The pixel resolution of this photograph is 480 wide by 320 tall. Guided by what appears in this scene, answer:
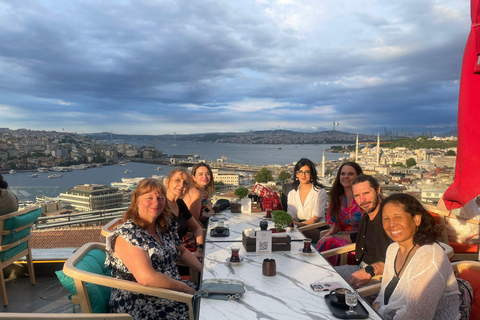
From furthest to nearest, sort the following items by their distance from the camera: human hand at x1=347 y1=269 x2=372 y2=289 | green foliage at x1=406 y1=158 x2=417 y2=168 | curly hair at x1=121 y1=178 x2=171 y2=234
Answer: green foliage at x1=406 y1=158 x2=417 y2=168 → human hand at x1=347 y1=269 x2=372 y2=289 → curly hair at x1=121 y1=178 x2=171 y2=234

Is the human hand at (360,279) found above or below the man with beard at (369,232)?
below

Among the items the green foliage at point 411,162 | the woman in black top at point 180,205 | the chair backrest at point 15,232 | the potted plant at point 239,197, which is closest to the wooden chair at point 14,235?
the chair backrest at point 15,232

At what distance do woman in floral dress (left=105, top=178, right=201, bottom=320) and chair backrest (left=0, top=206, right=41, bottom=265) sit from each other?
1854mm

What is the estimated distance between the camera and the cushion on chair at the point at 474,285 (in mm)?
1402

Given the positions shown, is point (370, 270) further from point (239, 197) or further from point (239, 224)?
point (239, 197)

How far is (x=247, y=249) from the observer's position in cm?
211

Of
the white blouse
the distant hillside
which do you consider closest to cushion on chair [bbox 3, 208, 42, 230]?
the white blouse

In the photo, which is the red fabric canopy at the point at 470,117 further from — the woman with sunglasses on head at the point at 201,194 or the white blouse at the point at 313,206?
the woman with sunglasses on head at the point at 201,194

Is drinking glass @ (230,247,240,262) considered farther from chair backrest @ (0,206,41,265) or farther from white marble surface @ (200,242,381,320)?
chair backrest @ (0,206,41,265)

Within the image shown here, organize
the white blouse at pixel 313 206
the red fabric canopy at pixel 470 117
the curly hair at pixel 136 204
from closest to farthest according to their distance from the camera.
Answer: the red fabric canopy at pixel 470 117, the curly hair at pixel 136 204, the white blouse at pixel 313 206

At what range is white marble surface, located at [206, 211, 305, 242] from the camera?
2.54 meters

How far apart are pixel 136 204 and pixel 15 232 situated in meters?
1.98

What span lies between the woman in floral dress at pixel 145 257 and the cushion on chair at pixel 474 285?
149cm

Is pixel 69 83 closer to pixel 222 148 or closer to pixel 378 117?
pixel 222 148
